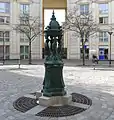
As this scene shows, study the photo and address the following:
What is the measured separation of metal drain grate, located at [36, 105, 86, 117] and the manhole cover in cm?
62

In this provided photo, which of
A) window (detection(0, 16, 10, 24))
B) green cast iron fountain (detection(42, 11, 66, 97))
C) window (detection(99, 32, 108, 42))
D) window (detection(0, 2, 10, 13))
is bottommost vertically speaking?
green cast iron fountain (detection(42, 11, 66, 97))

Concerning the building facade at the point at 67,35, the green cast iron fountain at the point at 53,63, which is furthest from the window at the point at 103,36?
the green cast iron fountain at the point at 53,63

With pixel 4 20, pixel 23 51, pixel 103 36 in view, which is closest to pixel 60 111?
pixel 23 51

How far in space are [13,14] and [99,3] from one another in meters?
19.1

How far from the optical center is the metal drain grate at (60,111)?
614cm

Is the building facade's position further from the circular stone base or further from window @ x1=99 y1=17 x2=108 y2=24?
the circular stone base

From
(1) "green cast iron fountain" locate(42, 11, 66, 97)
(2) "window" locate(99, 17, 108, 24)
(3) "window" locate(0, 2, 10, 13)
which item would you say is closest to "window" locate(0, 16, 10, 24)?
(3) "window" locate(0, 2, 10, 13)

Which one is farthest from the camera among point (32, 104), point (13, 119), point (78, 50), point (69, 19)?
point (78, 50)

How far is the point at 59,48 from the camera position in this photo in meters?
7.44

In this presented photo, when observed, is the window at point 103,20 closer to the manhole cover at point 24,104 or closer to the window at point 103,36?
the window at point 103,36

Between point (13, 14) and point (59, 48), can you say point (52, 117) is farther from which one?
point (13, 14)

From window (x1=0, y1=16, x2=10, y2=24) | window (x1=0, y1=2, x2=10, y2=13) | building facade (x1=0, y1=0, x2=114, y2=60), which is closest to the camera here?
window (x1=0, y1=2, x2=10, y2=13)

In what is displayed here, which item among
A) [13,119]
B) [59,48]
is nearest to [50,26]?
[59,48]

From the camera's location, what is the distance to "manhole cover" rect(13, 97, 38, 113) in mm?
6676
